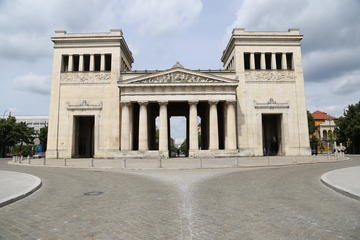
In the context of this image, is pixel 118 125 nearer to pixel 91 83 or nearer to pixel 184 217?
pixel 91 83

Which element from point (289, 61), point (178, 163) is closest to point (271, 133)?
point (289, 61)

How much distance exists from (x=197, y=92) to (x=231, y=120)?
7.57 meters

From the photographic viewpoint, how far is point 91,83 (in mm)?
48750

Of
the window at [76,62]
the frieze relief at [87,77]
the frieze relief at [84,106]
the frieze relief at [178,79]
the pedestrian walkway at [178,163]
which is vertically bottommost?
the pedestrian walkway at [178,163]

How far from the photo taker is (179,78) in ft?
149

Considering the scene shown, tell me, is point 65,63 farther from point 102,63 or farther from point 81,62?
point 102,63

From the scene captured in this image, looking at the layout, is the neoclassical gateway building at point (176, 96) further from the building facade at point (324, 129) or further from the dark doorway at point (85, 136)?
the building facade at point (324, 129)

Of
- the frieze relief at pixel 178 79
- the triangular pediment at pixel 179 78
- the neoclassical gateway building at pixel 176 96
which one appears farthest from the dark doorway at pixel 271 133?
the frieze relief at pixel 178 79

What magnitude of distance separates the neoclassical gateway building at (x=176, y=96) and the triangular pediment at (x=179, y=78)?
0.50ft

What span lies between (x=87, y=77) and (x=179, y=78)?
17561 millimetres

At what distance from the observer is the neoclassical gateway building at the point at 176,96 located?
4506 centimetres

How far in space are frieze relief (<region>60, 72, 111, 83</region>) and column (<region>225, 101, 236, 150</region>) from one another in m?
22.7

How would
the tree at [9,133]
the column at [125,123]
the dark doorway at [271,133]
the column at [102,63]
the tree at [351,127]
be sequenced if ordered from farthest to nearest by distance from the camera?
the tree at [9,133]
the tree at [351,127]
the dark doorway at [271,133]
the column at [102,63]
the column at [125,123]

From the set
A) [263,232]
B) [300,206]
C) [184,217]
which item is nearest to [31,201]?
[184,217]
